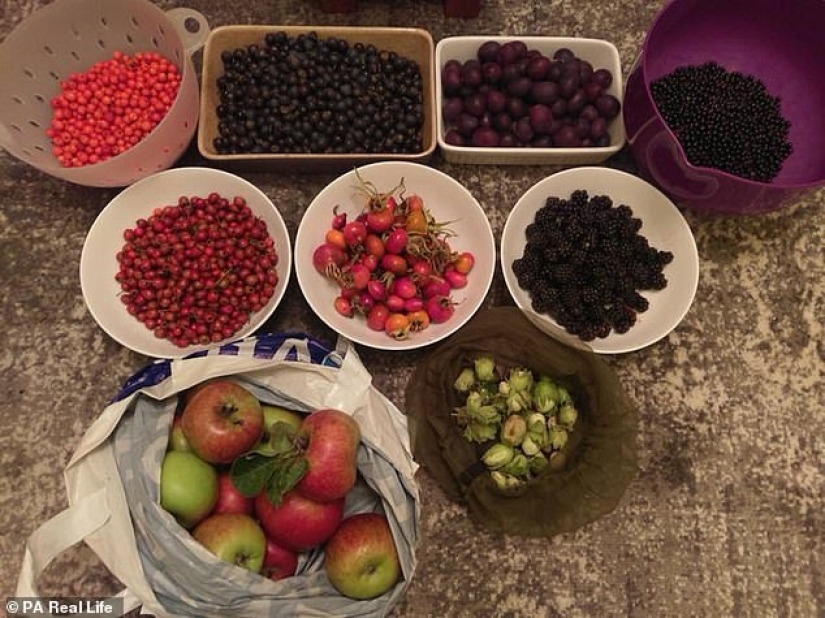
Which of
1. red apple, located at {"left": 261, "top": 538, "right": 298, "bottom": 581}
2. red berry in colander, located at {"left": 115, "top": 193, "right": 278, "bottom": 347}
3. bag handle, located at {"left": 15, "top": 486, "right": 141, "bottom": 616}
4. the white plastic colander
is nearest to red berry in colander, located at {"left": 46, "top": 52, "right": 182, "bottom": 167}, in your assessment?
the white plastic colander

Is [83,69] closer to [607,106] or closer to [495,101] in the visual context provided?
[495,101]

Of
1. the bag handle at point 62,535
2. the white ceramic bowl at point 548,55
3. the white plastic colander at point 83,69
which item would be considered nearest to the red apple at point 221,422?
the bag handle at point 62,535

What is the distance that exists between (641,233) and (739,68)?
1.10 feet

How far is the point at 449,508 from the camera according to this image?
37.9 inches

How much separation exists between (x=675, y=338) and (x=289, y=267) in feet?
2.00

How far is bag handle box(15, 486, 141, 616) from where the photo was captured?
72 cm

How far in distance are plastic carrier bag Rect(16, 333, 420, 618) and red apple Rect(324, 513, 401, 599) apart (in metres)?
0.02

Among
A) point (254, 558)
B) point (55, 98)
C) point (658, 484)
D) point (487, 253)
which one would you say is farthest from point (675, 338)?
point (55, 98)

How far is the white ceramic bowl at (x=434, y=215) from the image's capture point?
0.96 m

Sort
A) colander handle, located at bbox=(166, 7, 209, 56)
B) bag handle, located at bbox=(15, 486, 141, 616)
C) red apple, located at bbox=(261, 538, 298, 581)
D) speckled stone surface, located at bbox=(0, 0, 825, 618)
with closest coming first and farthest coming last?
1. bag handle, located at bbox=(15, 486, 141, 616)
2. red apple, located at bbox=(261, 538, 298, 581)
3. speckled stone surface, located at bbox=(0, 0, 825, 618)
4. colander handle, located at bbox=(166, 7, 209, 56)

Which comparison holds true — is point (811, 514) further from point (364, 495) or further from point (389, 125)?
point (389, 125)

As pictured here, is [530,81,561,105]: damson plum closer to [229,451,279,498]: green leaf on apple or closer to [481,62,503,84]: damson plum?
[481,62,503,84]: damson plum

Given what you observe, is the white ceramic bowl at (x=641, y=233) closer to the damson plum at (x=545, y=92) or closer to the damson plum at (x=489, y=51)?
the damson plum at (x=545, y=92)

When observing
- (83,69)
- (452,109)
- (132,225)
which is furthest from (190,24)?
(452,109)
